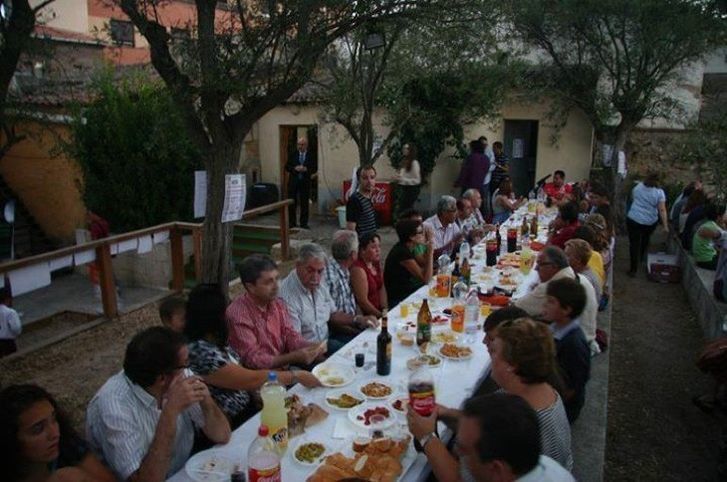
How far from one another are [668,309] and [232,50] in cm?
676

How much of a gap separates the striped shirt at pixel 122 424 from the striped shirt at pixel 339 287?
2.43 meters

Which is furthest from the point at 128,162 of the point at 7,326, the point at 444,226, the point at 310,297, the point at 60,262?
the point at 310,297

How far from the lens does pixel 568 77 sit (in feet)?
39.1

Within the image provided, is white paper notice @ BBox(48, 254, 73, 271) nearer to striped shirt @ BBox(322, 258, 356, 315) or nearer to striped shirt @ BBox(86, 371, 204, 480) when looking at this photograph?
striped shirt @ BBox(322, 258, 356, 315)

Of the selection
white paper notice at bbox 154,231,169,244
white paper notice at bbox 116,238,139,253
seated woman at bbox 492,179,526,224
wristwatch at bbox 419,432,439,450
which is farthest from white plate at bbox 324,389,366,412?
seated woman at bbox 492,179,526,224

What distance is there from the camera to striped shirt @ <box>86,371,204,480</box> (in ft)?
8.06

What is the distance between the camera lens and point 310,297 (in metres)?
4.54

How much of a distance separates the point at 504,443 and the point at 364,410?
120cm

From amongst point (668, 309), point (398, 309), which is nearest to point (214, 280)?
point (398, 309)

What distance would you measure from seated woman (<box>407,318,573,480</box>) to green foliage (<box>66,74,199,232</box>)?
957cm

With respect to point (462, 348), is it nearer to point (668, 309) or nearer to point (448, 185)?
point (668, 309)

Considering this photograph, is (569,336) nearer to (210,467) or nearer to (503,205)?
(210,467)

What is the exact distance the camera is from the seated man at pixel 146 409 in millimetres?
2451

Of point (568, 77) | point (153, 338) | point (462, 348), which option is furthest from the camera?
point (568, 77)
